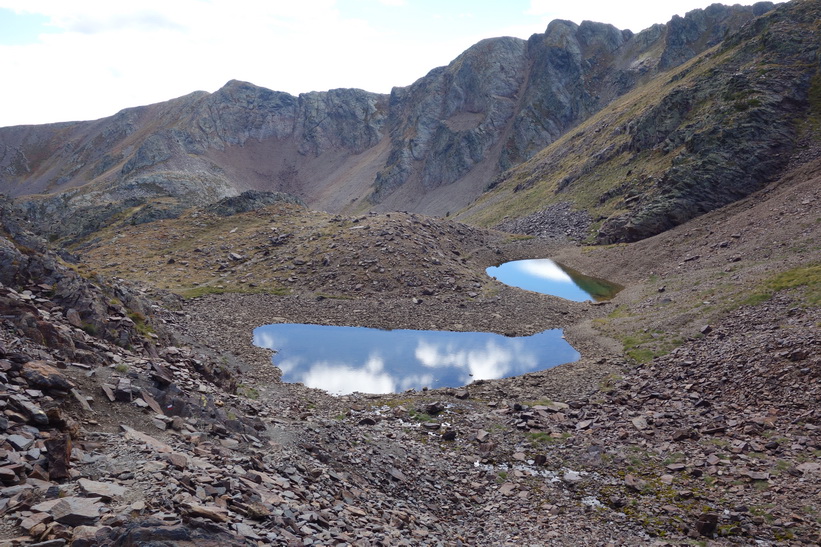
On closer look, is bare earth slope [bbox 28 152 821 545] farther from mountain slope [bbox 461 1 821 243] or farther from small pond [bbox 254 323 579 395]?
mountain slope [bbox 461 1 821 243]

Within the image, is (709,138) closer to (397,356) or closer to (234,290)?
(397,356)

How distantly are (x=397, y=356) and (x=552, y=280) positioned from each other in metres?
40.3

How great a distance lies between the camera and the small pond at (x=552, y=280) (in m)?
69.3

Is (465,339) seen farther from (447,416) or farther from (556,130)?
(556,130)

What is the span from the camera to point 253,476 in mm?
16047

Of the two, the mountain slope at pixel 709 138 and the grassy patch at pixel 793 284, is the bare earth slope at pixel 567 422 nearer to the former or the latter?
the grassy patch at pixel 793 284

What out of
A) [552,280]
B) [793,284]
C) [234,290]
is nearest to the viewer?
[793,284]

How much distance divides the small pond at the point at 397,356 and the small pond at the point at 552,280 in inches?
725

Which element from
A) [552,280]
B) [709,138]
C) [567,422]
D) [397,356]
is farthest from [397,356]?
[709,138]

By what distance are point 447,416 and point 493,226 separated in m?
98.3

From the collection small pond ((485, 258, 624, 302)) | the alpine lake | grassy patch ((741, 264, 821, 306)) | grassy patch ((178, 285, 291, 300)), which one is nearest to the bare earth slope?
grassy patch ((741, 264, 821, 306))

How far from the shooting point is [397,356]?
155 ft

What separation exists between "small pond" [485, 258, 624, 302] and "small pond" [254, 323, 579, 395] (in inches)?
725

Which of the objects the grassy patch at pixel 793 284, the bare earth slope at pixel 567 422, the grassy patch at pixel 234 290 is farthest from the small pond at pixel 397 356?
the grassy patch at pixel 793 284
